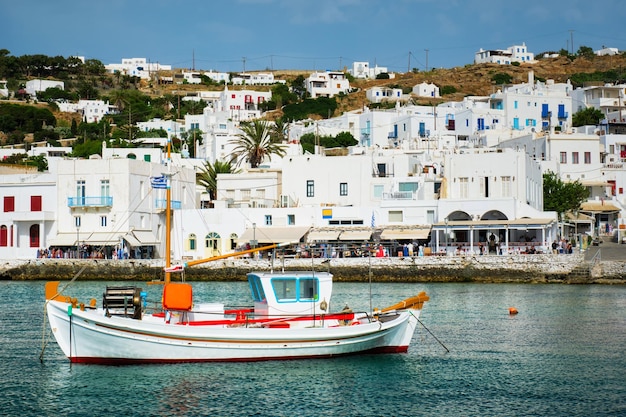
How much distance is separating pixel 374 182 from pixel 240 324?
40.0 m

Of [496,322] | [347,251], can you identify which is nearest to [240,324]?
[496,322]

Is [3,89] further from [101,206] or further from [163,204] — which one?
[101,206]

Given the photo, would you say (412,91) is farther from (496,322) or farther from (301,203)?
(496,322)

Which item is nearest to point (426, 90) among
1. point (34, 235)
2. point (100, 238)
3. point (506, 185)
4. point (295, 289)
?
point (506, 185)

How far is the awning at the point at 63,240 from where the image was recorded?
6156 centimetres

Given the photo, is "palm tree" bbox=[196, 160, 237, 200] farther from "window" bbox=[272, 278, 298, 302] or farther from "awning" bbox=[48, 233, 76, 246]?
"window" bbox=[272, 278, 298, 302]

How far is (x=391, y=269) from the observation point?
2211 inches

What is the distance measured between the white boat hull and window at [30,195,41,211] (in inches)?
1547

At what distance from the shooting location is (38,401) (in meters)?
22.0

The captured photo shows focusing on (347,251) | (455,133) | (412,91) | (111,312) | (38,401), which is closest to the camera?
(38,401)

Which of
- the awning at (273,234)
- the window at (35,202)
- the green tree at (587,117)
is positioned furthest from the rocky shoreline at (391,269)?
the green tree at (587,117)

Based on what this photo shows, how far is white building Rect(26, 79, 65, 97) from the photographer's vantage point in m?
168

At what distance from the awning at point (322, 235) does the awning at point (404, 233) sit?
127 inches

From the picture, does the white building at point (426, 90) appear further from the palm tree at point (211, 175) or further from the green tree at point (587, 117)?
the palm tree at point (211, 175)
